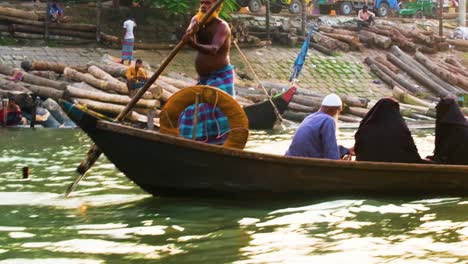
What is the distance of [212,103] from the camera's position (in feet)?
28.4

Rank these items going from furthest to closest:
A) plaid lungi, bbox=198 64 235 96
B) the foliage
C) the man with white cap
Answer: the foliage < plaid lungi, bbox=198 64 235 96 < the man with white cap

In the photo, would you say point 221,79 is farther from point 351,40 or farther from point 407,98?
point 351,40

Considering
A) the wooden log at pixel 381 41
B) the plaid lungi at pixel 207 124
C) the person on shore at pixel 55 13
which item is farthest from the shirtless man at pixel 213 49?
the wooden log at pixel 381 41

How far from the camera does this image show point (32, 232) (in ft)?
24.6

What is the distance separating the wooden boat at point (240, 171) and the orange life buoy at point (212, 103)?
1.26 feet

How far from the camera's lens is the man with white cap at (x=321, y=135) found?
344 inches

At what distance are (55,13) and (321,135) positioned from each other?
1815 centimetres

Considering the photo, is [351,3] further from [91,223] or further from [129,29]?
[91,223]

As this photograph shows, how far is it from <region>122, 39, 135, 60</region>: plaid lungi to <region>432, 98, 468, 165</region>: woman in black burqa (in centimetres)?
1552

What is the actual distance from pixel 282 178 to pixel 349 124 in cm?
1219

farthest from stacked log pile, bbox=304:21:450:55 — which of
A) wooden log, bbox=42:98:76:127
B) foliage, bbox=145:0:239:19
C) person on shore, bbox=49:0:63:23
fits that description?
wooden log, bbox=42:98:76:127

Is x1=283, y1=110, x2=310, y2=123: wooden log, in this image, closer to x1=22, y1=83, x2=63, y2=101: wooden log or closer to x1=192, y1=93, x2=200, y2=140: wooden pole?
x1=22, y1=83, x2=63, y2=101: wooden log

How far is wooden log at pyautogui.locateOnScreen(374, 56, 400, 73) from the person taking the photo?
2892 cm

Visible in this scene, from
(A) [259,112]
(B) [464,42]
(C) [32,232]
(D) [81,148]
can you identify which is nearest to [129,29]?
(A) [259,112]
